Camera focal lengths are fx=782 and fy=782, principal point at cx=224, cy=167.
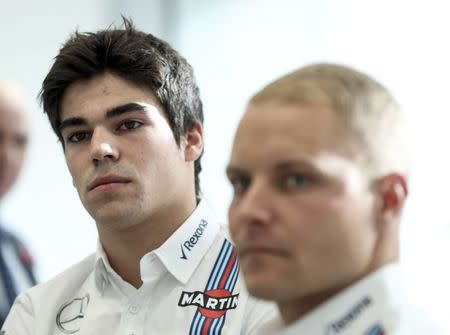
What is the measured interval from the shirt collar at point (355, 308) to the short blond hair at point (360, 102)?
16cm

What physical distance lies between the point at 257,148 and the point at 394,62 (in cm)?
238

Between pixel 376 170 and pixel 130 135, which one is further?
pixel 130 135

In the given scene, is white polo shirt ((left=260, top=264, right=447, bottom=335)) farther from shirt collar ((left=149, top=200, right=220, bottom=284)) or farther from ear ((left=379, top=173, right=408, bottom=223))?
shirt collar ((left=149, top=200, right=220, bottom=284))

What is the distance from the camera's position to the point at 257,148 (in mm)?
1129

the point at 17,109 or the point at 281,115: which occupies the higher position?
the point at 17,109

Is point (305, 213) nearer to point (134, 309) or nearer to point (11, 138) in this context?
point (134, 309)

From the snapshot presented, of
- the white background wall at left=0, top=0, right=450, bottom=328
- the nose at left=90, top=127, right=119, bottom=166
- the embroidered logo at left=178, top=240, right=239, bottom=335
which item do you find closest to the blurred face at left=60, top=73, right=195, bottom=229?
the nose at left=90, top=127, right=119, bottom=166

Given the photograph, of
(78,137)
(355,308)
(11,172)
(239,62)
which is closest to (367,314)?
(355,308)

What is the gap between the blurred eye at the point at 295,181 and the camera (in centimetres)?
110

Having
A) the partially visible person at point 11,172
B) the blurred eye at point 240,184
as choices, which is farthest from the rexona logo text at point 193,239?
the partially visible person at point 11,172

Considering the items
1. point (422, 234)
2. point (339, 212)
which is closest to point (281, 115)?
point (339, 212)

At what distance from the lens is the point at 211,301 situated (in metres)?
1.85

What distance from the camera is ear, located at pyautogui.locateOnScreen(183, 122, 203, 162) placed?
2150 millimetres

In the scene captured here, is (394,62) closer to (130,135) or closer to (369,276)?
(130,135)
